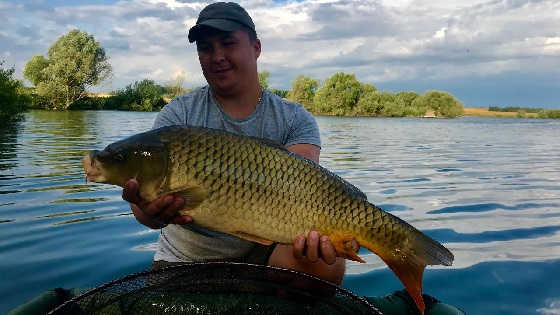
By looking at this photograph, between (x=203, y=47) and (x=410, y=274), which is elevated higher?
(x=203, y=47)

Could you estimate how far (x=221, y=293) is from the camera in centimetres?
209

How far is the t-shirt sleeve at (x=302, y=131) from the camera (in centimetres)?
285

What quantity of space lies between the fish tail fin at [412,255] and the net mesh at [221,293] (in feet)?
0.86

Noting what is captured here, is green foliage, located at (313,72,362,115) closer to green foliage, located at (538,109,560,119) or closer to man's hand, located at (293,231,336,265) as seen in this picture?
green foliage, located at (538,109,560,119)

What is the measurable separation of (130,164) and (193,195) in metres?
0.30

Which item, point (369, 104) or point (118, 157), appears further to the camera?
point (369, 104)

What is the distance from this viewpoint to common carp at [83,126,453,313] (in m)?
1.97

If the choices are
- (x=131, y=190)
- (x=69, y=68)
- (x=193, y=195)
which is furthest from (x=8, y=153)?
(x=69, y=68)

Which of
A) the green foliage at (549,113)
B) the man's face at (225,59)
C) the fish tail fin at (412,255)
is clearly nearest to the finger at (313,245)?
the fish tail fin at (412,255)

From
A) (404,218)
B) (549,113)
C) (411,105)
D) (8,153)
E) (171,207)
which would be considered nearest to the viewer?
(171,207)

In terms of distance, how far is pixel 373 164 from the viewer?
9844mm

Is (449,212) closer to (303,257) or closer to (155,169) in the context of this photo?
(303,257)

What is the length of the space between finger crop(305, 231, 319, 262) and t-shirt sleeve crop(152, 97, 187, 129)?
112 cm

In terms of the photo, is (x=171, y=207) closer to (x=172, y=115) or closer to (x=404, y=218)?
(x=172, y=115)
